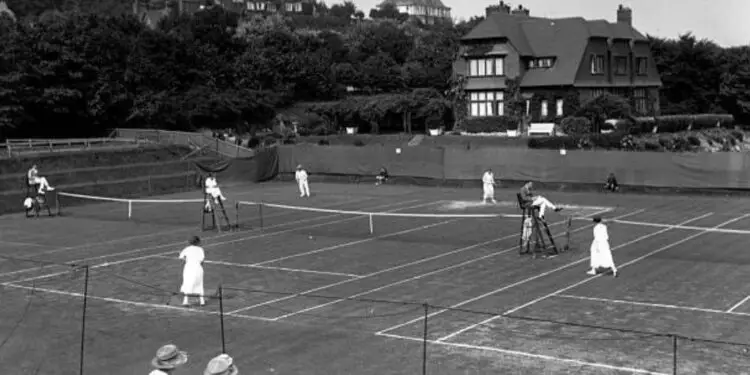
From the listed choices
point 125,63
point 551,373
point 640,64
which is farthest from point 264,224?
point 640,64

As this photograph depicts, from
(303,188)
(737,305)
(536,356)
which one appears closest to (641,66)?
(303,188)

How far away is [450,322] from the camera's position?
1875cm

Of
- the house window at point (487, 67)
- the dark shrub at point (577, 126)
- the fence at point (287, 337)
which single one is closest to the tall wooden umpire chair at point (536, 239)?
the fence at point (287, 337)

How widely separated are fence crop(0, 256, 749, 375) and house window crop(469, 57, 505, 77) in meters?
54.0

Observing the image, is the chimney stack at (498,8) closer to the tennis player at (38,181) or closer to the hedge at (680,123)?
the hedge at (680,123)

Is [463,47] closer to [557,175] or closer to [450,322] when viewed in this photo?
[557,175]

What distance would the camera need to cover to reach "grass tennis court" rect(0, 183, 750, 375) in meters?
16.2

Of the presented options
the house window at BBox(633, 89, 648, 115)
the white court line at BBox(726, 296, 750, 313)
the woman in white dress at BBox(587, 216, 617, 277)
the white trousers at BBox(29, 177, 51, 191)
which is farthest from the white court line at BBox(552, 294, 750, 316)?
the house window at BBox(633, 89, 648, 115)

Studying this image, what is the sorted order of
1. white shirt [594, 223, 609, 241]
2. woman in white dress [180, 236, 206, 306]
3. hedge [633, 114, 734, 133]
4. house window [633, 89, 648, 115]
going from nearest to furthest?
woman in white dress [180, 236, 206, 306] < white shirt [594, 223, 609, 241] < hedge [633, 114, 734, 133] < house window [633, 89, 648, 115]

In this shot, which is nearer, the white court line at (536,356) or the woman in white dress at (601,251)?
the white court line at (536,356)

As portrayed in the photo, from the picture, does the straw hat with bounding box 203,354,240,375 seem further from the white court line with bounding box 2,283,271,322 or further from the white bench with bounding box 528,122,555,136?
the white bench with bounding box 528,122,555,136

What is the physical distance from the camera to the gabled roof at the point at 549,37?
7294 centimetres

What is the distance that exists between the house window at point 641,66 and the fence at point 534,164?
34.0 m

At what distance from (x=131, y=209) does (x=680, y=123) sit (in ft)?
154
